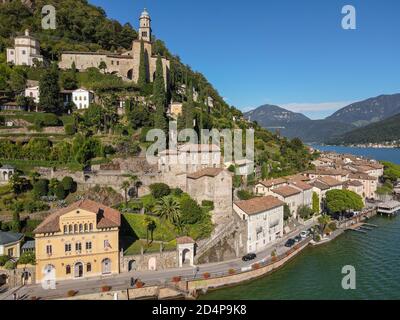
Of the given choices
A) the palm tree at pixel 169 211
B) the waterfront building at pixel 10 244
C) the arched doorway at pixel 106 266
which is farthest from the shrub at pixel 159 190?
the waterfront building at pixel 10 244

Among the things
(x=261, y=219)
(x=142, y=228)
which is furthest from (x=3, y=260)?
(x=261, y=219)

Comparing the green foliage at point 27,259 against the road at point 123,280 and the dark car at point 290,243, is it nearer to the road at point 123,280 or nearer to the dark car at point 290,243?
the road at point 123,280

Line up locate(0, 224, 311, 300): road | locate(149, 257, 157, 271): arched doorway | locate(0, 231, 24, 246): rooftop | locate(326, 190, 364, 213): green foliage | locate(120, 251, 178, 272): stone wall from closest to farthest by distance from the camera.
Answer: locate(0, 224, 311, 300): road, locate(0, 231, 24, 246): rooftop, locate(120, 251, 178, 272): stone wall, locate(149, 257, 157, 271): arched doorway, locate(326, 190, 364, 213): green foliage

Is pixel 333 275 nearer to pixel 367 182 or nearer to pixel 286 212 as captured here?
pixel 286 212

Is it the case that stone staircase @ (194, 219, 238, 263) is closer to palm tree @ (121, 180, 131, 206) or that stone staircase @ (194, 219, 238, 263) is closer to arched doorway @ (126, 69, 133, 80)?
palm tree @ (121, 180, 131, 206)

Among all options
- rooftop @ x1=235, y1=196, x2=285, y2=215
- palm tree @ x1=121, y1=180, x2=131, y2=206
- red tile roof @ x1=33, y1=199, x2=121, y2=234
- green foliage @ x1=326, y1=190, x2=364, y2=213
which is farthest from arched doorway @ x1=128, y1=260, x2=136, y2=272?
green foliage @ x1=326, y1=190, x2=364, y2=213

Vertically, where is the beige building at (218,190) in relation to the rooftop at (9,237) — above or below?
above

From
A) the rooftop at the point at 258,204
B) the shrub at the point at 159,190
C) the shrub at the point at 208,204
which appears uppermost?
the shrub at the point at 159,190
